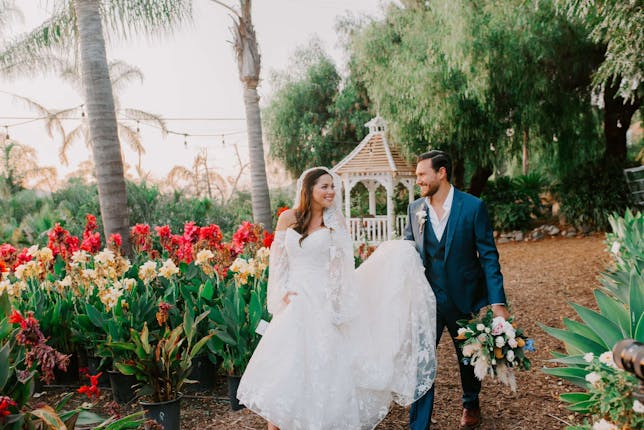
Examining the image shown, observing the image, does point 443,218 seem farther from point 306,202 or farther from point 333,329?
point 333,329

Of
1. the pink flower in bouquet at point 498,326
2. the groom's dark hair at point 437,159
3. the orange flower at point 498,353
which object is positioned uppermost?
the groom's dark hair at point 437,159

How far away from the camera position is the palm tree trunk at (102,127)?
19.9 ft

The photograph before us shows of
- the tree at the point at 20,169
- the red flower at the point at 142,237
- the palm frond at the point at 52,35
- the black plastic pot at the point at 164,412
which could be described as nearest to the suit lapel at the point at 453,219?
the black plastic pot at the point at 164,412

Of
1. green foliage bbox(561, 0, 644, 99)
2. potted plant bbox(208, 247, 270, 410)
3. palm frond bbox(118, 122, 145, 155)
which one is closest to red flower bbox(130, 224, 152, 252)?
potted plant bbox(208, 247, 270, 410)

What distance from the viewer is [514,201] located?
15875mm

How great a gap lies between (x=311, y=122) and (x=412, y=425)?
17611mm

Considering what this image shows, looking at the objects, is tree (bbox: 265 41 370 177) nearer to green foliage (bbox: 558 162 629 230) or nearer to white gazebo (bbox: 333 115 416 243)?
white gazebo (bbox: 333 115 416 243)

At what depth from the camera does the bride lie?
2.94m

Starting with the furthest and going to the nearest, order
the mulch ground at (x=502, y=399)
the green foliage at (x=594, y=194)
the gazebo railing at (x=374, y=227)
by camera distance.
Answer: the gazebo railing at (x=374, y=227), the green foliage at (x=594, y=194), the mulch ground at (x=502, y=399)

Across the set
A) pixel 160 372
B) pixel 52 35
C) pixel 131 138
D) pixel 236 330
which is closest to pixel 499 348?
pixel 236 330

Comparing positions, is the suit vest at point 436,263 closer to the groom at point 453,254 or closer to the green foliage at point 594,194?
the groom at point 453,254

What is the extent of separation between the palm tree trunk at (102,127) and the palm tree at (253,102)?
2996 mm

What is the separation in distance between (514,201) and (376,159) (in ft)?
15.6

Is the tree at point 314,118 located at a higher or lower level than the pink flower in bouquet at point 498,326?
higher
